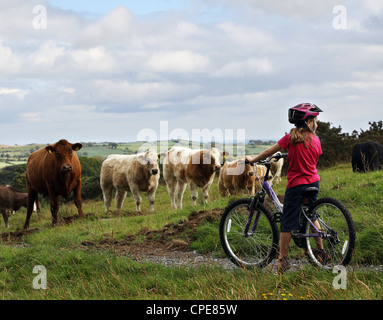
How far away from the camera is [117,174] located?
61.8 feet

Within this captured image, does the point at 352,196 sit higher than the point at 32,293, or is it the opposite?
the point at 352,196

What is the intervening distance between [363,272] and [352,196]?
202 inches

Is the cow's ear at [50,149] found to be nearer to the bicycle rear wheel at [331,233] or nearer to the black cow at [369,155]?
the bicycle rear wheel at [331,233]

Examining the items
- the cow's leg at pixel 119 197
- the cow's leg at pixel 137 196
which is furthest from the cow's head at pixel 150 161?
the cow's leg at pixel 119 197

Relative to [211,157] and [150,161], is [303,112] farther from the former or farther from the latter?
[150,161]

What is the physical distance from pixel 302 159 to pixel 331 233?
104cm

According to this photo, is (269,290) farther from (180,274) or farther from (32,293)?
(32,293)

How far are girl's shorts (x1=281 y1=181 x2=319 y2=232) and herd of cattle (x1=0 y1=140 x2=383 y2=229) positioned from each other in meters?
9.19

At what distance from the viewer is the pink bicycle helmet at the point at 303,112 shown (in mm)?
6113

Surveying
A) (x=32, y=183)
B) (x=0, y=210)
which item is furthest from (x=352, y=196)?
(x=0, y=210)

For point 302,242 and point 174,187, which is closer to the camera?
point 302,242

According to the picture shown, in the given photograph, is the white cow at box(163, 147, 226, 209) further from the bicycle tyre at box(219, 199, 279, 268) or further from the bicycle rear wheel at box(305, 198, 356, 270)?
the bicycle rear wheel at box(305, 198, 356, 270)

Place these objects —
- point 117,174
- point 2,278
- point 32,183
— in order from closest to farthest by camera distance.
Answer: point 2,278, point 32,183, point 117,174

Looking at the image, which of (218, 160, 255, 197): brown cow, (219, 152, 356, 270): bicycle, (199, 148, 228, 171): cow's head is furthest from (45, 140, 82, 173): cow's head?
(219, 152, 356, 270): bicycle
